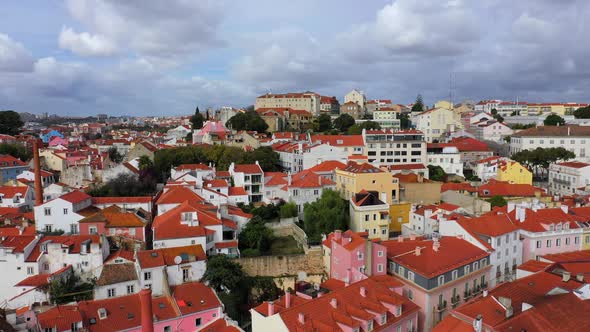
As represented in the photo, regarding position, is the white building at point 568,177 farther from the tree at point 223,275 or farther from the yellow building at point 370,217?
the tree at point 223,275

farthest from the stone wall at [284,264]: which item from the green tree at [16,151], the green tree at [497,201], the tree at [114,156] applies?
the green tree at [16,151]

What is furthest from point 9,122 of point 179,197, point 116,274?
point 116,274

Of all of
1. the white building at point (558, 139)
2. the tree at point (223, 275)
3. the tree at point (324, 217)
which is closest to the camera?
the tree at point (223, 275)

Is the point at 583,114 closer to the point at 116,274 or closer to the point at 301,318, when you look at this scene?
the point at 301,318

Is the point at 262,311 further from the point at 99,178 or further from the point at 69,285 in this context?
the point at 99,178

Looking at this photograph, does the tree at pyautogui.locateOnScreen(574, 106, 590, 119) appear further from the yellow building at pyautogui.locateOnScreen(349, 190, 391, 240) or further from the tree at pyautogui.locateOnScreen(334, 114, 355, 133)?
the yellow building at pyautogui.locateOnScreen(349, 190, 391, 240)

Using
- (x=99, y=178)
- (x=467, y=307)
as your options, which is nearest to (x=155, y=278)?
(x=467, y=307)

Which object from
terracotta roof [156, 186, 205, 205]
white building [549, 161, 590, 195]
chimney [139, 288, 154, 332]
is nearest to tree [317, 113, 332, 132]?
white building [549, 161, 590, 195]

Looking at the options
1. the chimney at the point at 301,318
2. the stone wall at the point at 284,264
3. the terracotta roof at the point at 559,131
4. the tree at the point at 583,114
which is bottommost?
the stone wall at the point at 284,264
